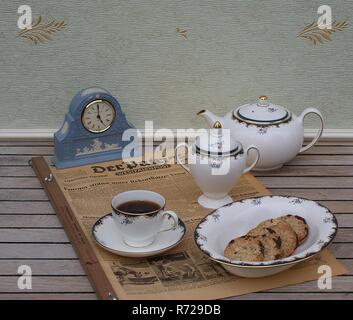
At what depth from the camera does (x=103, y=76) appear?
1.62 m

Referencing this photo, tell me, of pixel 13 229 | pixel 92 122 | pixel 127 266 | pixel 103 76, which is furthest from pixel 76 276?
pixel 103 76

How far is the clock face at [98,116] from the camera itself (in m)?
1.48

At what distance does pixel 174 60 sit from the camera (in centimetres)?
160

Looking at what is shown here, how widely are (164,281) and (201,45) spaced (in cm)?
64

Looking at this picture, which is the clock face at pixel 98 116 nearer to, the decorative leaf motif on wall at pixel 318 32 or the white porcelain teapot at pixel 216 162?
the white porcelain teapot at pixel 216 162

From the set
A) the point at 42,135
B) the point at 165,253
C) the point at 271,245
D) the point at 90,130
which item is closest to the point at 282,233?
the point at 271,245

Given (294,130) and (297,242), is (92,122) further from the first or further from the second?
(297,242)

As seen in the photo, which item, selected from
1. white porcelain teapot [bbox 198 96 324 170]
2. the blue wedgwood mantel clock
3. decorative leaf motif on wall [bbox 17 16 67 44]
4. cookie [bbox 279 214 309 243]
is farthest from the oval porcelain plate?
decorative leaf motif on wall [bbox 17 16 67 44]

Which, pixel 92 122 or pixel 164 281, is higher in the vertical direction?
pixel 92 122

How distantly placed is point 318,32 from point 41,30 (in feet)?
1.88

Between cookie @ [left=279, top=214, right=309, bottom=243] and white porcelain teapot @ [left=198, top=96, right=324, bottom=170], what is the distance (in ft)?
0.82

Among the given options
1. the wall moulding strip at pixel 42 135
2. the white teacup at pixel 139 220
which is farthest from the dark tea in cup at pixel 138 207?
the wall moulding strip at pixel 42 135

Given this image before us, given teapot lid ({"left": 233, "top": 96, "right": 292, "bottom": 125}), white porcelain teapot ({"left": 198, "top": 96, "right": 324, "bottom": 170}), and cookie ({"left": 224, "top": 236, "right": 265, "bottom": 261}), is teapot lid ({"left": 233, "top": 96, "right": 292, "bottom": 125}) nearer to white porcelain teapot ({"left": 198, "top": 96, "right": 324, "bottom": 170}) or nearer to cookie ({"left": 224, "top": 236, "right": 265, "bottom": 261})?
white porcelain teapot ({"left": 198, "top": 96, "right": 324, "bottom": 170})
